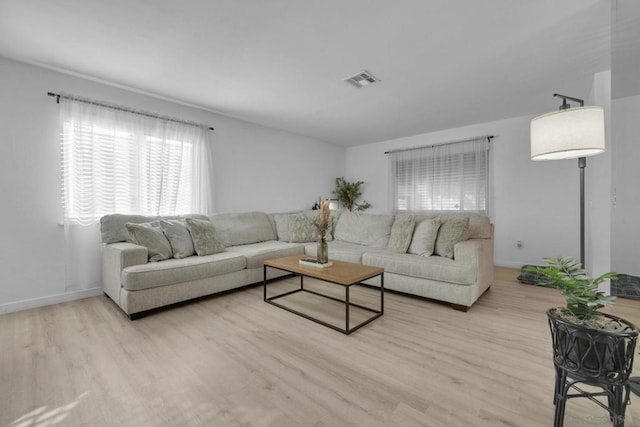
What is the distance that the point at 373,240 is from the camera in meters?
3.75

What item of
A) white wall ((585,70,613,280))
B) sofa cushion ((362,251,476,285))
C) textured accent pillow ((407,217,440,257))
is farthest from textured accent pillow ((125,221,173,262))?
white wall ((585,70,613,280))

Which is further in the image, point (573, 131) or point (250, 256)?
point (250, 256)

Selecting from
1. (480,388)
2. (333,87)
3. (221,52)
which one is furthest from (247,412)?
(333,87)

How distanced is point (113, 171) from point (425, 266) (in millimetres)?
3615

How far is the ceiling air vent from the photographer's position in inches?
113

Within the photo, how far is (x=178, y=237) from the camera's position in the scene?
10.0ft

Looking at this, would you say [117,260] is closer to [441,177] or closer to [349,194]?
[349,194]

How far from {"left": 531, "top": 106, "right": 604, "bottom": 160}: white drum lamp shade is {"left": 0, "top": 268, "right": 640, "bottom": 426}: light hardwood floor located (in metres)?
0.96

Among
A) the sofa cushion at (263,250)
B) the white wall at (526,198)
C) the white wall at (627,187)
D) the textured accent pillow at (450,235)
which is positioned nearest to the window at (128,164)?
the sofa cushion at (263,250)

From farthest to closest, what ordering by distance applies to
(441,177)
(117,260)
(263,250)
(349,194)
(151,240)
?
(349,194) < (441,177) < (263,250) < (151,240) < (117,260)

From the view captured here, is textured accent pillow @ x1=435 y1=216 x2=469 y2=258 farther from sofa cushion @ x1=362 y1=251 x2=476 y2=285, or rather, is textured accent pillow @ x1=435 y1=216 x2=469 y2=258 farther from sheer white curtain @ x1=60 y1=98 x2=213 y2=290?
sheer white curtain @ x1=60 y1=98 x2=213 y2=290

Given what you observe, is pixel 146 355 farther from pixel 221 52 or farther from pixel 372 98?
pixel 372 98

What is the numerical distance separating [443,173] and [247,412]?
482cm

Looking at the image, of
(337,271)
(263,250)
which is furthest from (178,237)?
(337,271)
